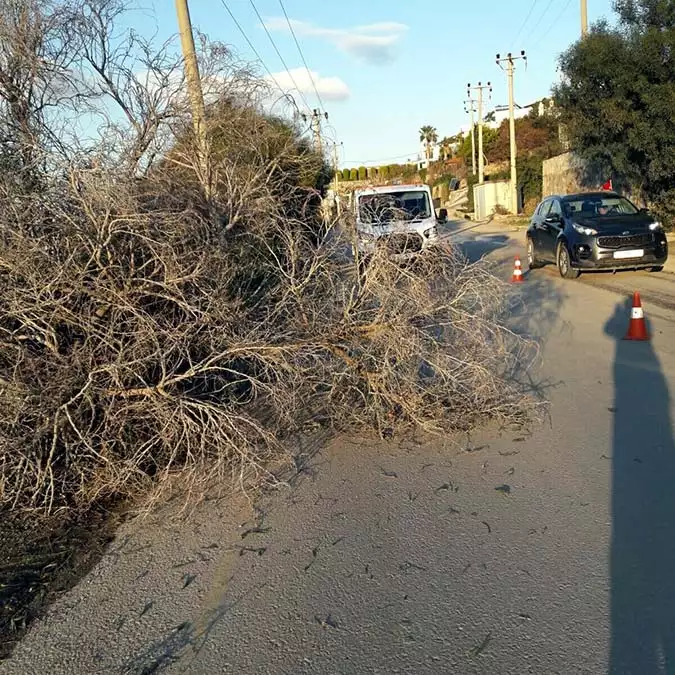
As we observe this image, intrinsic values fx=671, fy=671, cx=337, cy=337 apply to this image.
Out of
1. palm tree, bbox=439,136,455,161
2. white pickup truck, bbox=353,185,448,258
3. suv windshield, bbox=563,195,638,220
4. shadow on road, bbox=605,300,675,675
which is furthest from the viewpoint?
palm tree, bbox=439,136,455,161

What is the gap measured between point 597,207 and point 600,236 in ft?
5.22

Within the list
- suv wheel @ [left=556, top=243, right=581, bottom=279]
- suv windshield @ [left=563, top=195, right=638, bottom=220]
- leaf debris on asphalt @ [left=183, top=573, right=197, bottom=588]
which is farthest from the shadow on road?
suv windshield @ [left=563, top=195, right=638, bottom=220]

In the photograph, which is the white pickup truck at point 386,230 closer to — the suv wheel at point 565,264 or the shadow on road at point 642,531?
the shadow on road at point 642,531

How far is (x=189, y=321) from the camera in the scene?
4.88 m

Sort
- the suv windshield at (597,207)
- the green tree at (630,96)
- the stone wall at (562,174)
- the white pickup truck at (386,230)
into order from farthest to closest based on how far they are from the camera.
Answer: the stone wall at (562,174), the green tree at (630,96), the suv windshield at (597,207), the white pickup truck at (386,230)

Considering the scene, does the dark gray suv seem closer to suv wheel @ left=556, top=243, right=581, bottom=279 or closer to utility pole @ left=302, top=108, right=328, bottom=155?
suv wheel @ left=556, top=243, right=581, bottom=279

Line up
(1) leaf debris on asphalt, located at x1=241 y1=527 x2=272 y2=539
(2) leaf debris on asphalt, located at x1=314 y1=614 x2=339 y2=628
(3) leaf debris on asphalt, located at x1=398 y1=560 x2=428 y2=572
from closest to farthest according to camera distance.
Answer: (2) leaf debris on asphalt, located at x1=314 y1=614 x2=339 y2=628 < (3) leaf debris on asphalt, located at x1=398 y1=560 x2=428 y2=572 < (1) leaf debris on asphalt, located at x1=241 y1=527 x2=272 y2=539

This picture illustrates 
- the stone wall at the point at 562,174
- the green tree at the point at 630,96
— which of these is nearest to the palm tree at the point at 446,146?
the stone wall at the point at 562,174

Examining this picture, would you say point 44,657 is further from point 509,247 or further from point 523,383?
point 509,247

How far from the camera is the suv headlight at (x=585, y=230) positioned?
13.8 metres

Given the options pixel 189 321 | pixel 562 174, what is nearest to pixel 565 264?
pixel 189 321

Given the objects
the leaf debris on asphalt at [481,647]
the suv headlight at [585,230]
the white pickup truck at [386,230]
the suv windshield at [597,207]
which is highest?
the suv windshield at [597,207]

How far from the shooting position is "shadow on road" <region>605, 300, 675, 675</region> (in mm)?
2830

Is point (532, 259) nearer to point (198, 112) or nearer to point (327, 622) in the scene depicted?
point (198, 112)
